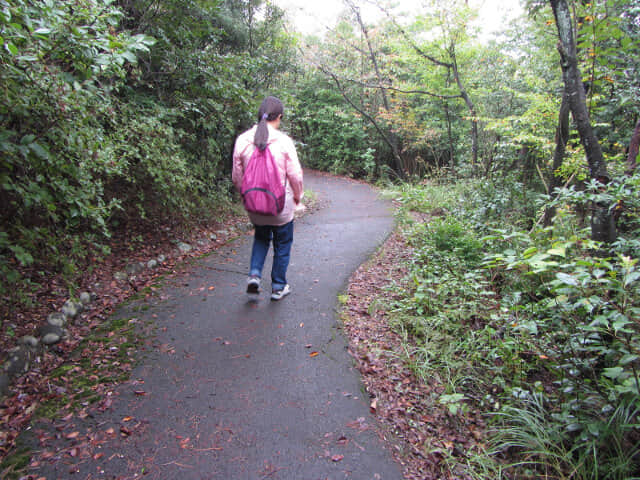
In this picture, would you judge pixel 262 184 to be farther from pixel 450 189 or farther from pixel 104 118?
pixel 450 189

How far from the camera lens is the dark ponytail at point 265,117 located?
11.5 ft

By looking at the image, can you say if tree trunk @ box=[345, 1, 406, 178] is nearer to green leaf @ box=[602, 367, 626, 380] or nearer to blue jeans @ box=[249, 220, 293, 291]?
blue jeans @ box=[249, 220, 293, 291]

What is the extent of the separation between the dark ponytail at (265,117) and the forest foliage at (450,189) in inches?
43.5

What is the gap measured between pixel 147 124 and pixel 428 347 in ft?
13.7

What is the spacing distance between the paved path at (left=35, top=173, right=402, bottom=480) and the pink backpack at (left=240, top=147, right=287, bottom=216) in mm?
1133

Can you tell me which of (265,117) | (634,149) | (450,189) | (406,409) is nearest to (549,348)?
(406,409)

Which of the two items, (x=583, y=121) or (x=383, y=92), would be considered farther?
(x=383, y=92)

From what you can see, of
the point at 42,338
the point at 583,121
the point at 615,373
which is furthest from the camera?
the point at 583,121

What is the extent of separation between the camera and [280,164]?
3.54 meters

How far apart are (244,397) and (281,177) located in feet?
6.36

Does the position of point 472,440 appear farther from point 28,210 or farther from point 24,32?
point 24,32

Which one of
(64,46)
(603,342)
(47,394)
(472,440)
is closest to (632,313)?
(603,342)

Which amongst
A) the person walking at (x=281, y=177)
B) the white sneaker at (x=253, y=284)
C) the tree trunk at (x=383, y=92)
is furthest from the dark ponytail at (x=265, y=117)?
the tree trunk at (x=383, y=92)

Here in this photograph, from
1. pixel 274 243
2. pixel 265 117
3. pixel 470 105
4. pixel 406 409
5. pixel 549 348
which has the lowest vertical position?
pixel 406 409
